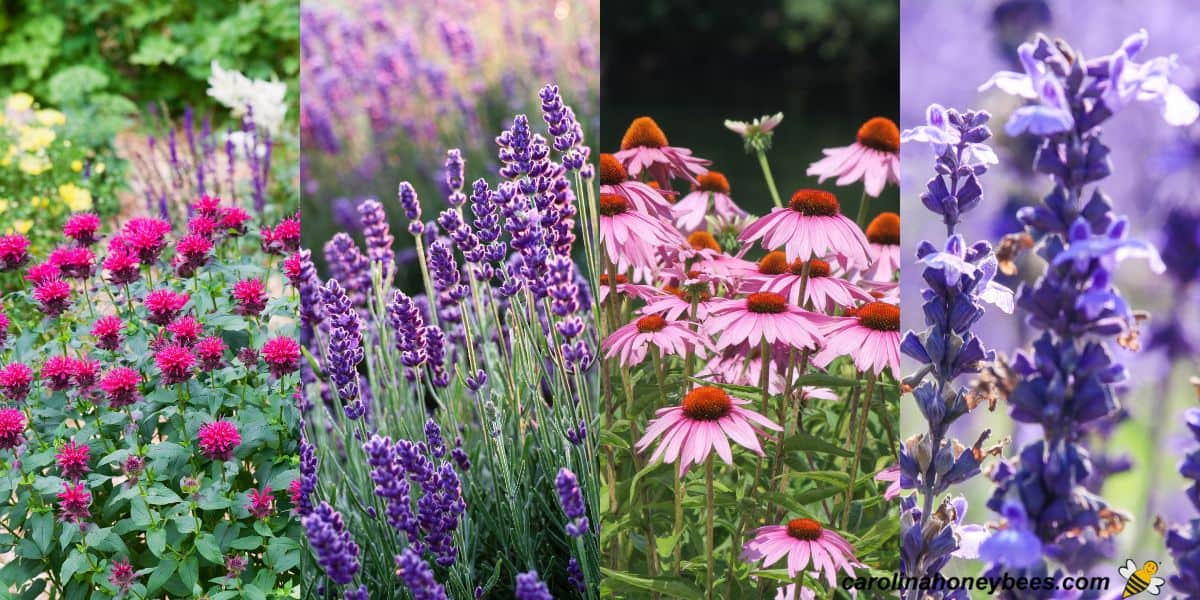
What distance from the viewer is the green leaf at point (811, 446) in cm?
183

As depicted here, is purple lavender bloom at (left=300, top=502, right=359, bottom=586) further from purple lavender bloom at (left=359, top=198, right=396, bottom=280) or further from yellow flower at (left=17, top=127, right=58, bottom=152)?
yellow flower at (left=17, top=127, right=58, bottom=152)

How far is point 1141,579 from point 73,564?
1.91m

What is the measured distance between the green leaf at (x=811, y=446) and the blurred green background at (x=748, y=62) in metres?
0.55

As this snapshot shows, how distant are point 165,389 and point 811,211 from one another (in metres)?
1.30

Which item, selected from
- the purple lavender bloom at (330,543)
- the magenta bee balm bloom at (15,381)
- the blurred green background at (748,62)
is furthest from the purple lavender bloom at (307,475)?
the blurred green background at (748,62)

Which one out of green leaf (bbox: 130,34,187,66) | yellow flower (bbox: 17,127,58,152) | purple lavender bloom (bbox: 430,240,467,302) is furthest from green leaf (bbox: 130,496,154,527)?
green leaf (bbox: 130,34,187,66)

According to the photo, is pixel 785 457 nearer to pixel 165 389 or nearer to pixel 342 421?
pixel 342 421

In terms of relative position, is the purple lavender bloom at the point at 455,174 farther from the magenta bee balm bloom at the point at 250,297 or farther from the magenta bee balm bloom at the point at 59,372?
the magenta bee balm bloom at the point at 59,372

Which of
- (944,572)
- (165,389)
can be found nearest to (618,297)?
(944,572)

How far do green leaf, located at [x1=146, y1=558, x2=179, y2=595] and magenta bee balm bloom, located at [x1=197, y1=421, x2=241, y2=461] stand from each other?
24 centimetres

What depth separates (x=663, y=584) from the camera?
1.81m

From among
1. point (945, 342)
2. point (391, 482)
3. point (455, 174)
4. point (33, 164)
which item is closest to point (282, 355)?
point (391, 482)

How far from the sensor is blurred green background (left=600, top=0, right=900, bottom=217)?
187 cm

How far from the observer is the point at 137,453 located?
7.00ft
